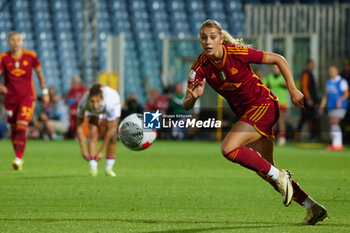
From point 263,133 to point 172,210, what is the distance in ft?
4.51

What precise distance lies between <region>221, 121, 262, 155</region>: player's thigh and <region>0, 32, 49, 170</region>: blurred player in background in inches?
254

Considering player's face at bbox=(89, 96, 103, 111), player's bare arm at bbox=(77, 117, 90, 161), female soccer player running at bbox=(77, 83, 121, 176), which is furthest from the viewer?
player's bare arm at bbox=(77, 117, 90, 161)

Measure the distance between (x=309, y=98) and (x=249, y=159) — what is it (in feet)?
47.7

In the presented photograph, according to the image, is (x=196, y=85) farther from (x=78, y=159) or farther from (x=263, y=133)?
(x=78, y=159)

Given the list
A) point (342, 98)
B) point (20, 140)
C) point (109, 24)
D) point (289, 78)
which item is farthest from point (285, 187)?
point (109, 24)

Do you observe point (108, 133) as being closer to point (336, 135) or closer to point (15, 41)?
point (15, 41)

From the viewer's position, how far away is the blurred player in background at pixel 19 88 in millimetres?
12148

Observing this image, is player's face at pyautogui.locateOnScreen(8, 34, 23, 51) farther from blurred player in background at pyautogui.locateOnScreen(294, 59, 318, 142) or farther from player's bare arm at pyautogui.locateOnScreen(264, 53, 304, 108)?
blurred player in background at pyautogui.locateOnScreen(294, 59, 318, 142)

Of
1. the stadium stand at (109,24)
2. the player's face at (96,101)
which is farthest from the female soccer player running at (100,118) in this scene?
the stadium stand at (109,24)

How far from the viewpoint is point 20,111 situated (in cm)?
1230

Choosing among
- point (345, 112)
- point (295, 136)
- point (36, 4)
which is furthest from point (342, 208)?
point (36, 4)

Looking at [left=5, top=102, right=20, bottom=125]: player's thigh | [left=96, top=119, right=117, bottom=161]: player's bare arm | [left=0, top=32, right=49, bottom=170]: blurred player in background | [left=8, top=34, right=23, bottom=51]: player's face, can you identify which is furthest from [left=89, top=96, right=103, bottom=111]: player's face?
[left=5, top=102, right=20, bottom=125]: player's thigh

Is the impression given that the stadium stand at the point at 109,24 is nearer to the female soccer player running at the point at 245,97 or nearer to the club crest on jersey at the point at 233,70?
the female soccer player running at the point at 245,97

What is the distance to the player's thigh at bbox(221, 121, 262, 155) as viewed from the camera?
618 cm
